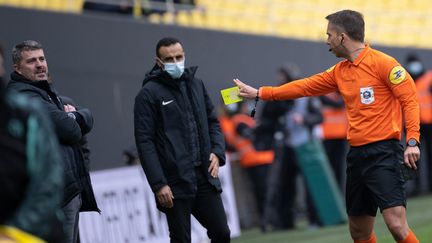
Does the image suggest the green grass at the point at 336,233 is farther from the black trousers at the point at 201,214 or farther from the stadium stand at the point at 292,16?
the stadium stand at the point at 292,16

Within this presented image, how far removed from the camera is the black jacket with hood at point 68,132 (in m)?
6.72

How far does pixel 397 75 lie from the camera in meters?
6.91

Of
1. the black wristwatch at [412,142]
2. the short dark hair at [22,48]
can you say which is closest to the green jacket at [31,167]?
the short dark hair at [22,48]

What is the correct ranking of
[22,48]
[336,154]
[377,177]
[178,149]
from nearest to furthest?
1. [377,177]
2. [22,48]
3. [178,149]
4. [336,154]

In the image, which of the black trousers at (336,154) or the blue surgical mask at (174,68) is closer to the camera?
the blue surgical mask at (174,68)

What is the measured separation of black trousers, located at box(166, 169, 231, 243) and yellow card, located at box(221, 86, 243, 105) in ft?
1.84

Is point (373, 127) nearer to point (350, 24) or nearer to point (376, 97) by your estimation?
point (376, 97)

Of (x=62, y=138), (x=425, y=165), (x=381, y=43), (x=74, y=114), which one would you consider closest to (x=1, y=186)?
(x=62, y=138)

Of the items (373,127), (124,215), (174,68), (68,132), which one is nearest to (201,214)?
(174,68)

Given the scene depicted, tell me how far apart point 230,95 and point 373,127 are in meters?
1.06

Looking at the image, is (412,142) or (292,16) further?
(292,16)

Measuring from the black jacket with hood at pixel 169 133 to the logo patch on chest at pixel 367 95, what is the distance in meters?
1.17

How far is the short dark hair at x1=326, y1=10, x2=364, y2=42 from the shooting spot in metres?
7.12

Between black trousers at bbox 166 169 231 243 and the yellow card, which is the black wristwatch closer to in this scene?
the yellow card
